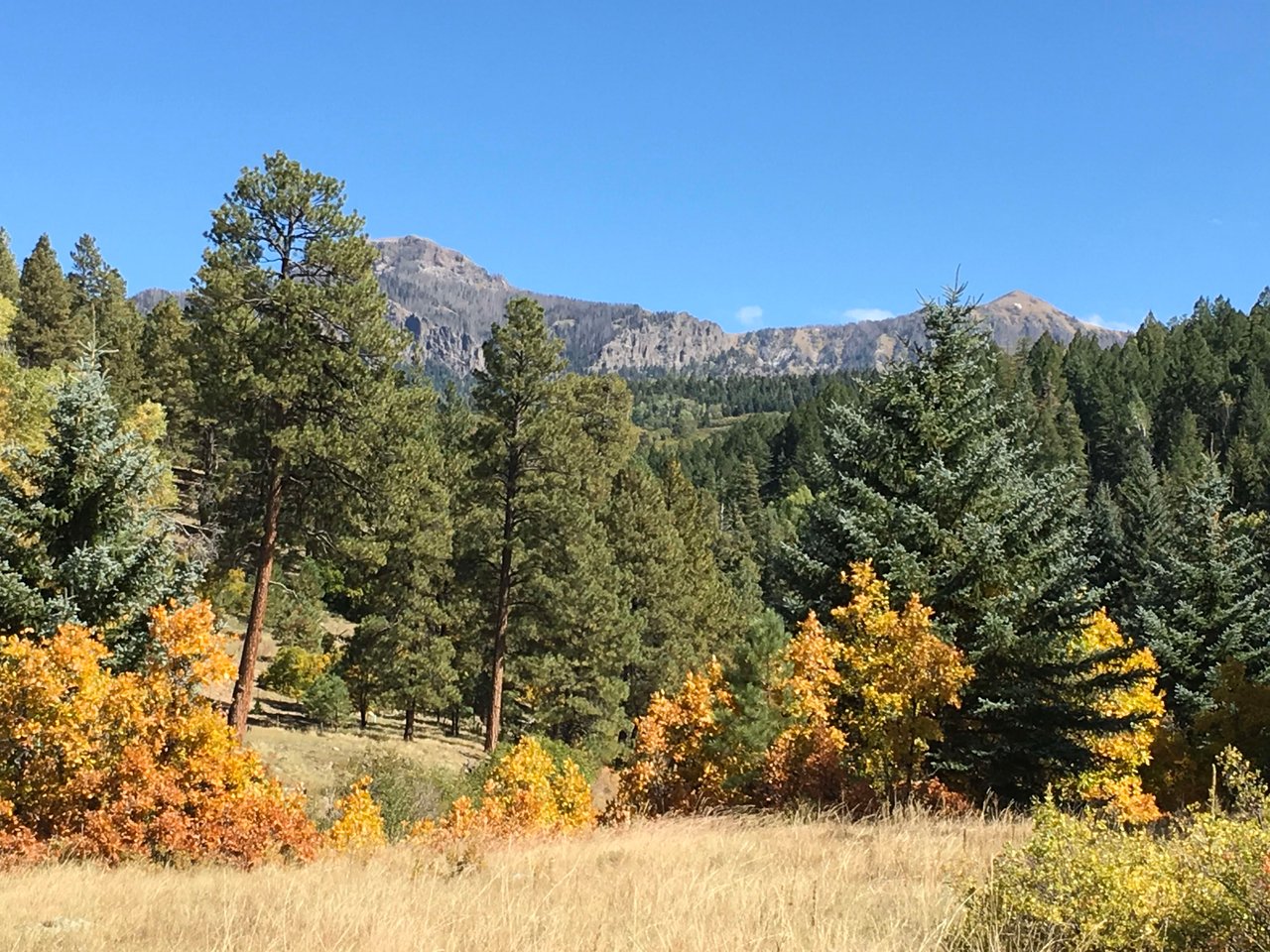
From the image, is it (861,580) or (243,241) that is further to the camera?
(243,241)

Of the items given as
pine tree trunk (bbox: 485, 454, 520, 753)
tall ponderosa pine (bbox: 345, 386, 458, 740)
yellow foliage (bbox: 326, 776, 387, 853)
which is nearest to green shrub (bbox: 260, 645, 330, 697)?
tall ponderosa pine (bbox: 345, 386, 458, 740)

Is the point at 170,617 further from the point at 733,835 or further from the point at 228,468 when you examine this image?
the point at 733,835

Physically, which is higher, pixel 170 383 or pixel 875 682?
pixel 170 383

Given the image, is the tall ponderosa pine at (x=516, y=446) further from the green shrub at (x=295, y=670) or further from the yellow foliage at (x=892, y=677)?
the green shrub at (x=295, y=670)

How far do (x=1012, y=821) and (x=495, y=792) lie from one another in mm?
12226

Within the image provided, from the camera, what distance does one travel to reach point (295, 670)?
128ft

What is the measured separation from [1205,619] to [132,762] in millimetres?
27632

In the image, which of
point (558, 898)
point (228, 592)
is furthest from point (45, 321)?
point (558, 898)

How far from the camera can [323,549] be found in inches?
658

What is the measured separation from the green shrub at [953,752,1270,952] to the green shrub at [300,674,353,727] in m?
31.2

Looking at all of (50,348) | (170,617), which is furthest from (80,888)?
(50,348)

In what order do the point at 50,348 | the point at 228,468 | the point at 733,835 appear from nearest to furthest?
1. the point at 733,835
2. the point at 228,468
3. the point at 50,348

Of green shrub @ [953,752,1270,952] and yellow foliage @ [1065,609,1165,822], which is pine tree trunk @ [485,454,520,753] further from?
green shrub @ [953,752,1270,952]

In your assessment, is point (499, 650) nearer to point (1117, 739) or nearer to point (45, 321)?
point (1117, 739)
